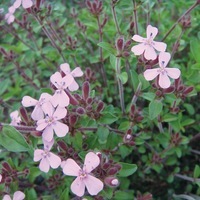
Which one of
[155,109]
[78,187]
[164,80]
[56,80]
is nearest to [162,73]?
[164,80]

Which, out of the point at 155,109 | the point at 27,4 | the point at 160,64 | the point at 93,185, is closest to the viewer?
the point at 93,185

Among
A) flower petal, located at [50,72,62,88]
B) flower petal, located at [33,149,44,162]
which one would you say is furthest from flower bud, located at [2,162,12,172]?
flower petal, located at [50,72,62,88]

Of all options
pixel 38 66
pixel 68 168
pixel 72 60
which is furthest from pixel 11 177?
pixel 38 66

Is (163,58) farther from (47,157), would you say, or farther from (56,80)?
(47,157)

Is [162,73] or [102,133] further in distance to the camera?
[102,133]

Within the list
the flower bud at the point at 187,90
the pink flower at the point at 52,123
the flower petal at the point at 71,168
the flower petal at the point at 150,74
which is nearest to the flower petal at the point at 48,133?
the pink flower at the point at 52,123

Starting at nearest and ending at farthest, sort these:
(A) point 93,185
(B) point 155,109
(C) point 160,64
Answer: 1. (A) point 93,185
2. (C) point 160,64
3. (B) point 155,109

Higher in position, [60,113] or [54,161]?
[60,113]

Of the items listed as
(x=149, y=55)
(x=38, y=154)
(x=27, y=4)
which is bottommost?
(x=38, y=154)

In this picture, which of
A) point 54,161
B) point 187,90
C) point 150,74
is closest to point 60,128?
point 54,161
